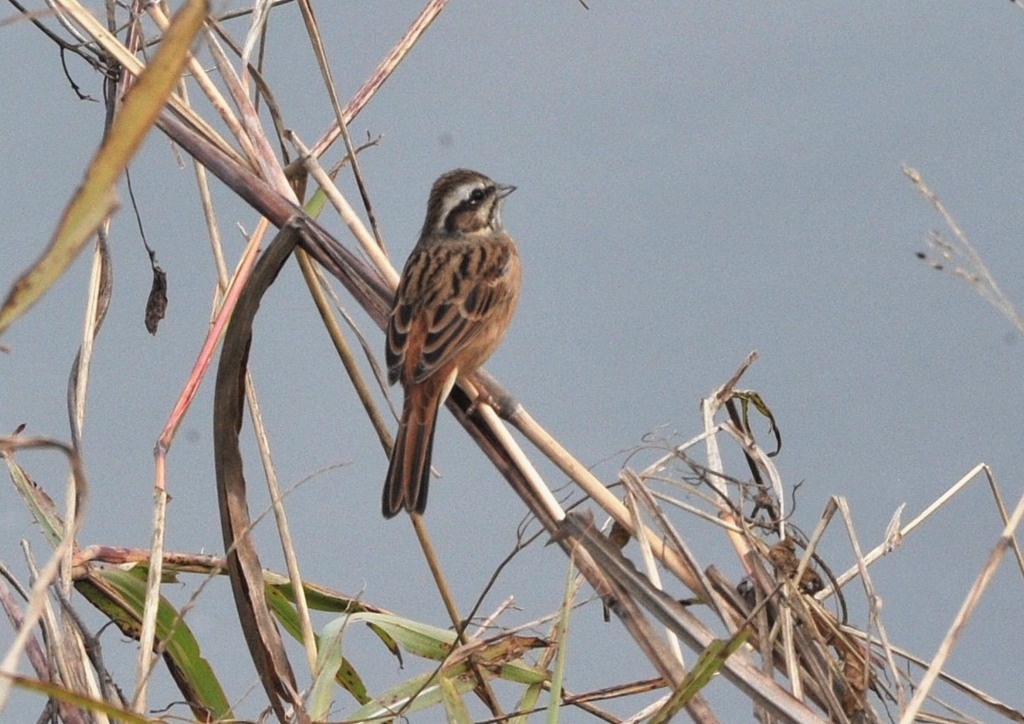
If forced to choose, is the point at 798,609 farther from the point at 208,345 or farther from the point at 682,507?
the point at 208,345

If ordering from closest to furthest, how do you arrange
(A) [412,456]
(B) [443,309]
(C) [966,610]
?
(C) [966,610] < (A) [412,456] < (B) [443,309]

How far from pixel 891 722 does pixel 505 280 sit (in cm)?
221

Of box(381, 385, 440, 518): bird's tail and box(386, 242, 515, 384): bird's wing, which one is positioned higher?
box(386, 242, 515, 384): bird's wing

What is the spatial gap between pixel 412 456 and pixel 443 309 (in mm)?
789

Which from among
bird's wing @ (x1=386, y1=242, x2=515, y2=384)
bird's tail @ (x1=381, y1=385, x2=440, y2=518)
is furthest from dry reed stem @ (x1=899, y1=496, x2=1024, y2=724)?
bird's wing @ (x1=386, y1=242, x2=515, y2=384)

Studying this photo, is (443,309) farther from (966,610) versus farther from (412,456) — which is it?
(966,610)

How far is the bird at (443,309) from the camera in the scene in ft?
11.6

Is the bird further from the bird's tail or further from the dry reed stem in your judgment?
the dry reed stem

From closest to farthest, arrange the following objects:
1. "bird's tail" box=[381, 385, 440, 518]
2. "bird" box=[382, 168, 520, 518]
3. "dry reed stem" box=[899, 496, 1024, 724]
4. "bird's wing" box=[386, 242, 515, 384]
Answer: "dry reed stem" box=[899, 496, 1024, 724], "bird's tail" box=[381, 385, 440, 518], "bird" box=[382, 168, 520, 518], "bird's wing" box=[386, 242, 515, 384]

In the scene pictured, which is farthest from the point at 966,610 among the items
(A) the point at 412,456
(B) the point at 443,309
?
(B) the point at 443,309

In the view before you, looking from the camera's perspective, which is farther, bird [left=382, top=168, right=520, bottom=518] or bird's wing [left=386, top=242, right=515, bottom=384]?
bird's wing [left=386, top=242, right=515, bottom=384]

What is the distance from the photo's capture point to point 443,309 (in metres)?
4.22

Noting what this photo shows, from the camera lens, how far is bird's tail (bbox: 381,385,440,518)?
3359 mm

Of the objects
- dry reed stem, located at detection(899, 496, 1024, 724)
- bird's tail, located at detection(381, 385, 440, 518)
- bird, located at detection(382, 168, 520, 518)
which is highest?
bird, located at detection(382, 168, 520, 518)
